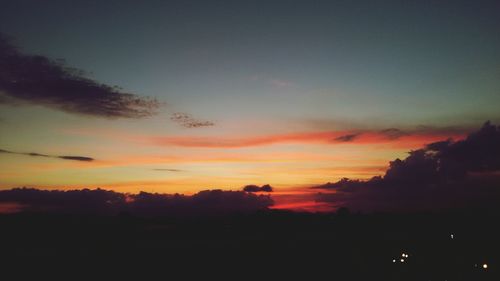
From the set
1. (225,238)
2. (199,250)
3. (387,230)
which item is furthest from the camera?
(225,238)

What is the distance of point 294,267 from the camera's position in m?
107

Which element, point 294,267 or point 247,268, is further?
point 247,268

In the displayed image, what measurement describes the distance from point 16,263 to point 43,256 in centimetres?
1607

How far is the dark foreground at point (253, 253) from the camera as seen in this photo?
76.9 m

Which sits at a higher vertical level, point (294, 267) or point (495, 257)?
point (495, 257)

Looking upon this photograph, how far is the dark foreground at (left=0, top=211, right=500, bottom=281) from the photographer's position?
252 ft

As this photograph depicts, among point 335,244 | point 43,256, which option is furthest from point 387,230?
point 43,256

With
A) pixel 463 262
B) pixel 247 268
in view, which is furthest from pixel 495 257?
pixel 247 268

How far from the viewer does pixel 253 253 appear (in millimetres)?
136375

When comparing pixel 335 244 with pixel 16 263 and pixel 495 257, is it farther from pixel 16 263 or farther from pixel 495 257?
pixel 16 263

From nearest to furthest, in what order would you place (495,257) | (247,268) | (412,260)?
(495,257)
(412,260)
(247,268)

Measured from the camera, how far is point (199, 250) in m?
149

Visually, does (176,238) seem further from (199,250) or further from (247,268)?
(247,268)

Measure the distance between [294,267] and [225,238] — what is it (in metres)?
89.1
